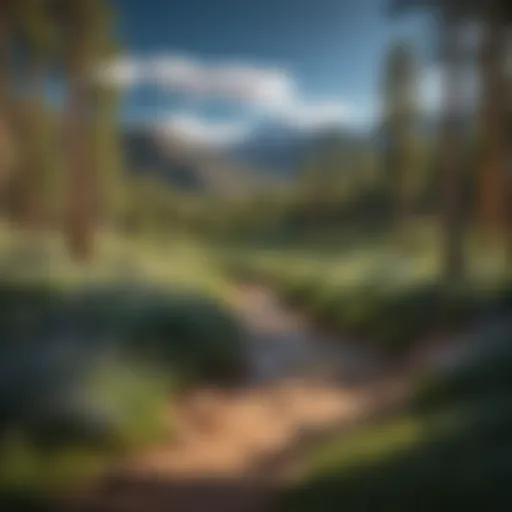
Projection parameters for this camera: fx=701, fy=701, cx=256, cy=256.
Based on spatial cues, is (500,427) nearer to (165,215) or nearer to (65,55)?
(165,215)

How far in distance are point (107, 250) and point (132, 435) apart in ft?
1.50

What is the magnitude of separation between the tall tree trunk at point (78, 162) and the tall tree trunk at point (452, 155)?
88 cm

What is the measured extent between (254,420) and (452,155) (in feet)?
2.69

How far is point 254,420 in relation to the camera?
1.71 metres

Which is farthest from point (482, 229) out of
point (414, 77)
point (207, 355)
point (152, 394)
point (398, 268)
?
point (152, 394)

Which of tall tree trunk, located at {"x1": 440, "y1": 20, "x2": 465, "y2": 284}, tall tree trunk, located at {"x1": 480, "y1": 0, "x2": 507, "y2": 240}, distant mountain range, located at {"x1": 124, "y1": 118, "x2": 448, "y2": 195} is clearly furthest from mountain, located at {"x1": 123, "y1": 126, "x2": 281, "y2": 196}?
tall tree trunk, located at {"x1": 480, "y1": 0, "x2": 507, "y2": 240}

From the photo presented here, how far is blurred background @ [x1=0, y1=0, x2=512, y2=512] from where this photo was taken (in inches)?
66.0

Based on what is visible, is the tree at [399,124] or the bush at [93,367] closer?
the bush at [93,367]

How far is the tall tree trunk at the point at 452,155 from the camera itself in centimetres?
175

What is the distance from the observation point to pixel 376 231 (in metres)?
1.78

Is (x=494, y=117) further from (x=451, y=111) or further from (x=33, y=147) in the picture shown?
(x=33, y=147)

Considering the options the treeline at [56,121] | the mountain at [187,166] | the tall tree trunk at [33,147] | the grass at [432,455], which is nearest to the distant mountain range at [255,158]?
the mountain at [187,166]

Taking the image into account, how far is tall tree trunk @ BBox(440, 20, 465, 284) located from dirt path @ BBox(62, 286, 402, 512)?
1.17 ft

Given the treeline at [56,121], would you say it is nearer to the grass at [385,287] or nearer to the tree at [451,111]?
the grass at [385,287]
